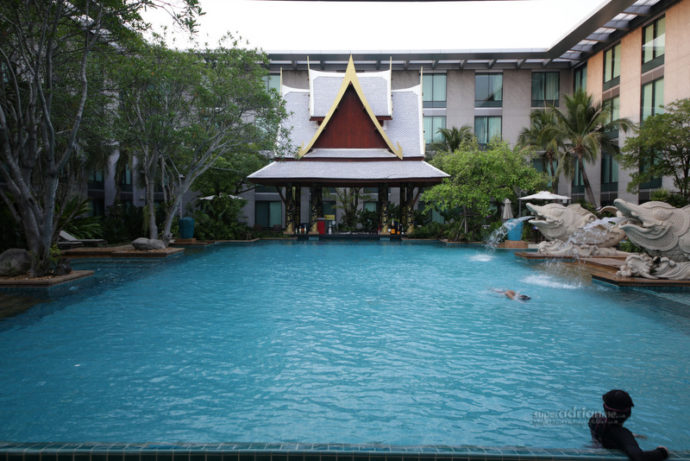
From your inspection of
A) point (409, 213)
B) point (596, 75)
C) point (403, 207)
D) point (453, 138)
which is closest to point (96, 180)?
point (403, 207)

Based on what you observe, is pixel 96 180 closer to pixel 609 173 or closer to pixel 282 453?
pixel 282 453

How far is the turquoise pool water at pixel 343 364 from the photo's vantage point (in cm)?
408

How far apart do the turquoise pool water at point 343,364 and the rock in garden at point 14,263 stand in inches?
84.0

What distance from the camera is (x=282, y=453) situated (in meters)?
3.52

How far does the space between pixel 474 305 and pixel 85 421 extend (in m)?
7.04

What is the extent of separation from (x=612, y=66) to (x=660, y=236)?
23089 mm

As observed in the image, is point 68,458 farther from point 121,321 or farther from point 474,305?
point 474,305

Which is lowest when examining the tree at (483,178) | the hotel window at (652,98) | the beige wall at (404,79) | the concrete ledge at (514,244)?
the concrete ledge at (514,244)

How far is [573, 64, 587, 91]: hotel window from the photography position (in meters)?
32.6

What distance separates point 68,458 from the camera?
3506 mm

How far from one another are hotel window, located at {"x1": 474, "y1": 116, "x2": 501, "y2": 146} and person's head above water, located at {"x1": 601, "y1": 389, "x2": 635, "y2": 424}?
32667mm

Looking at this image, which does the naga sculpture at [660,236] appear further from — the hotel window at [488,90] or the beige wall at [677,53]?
the hotel window at [488,90]

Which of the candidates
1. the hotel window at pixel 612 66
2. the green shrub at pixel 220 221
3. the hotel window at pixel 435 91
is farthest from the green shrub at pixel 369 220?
the hotel window at pixel 612 66

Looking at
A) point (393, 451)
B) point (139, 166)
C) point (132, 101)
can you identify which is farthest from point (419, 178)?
point (393, 451)
